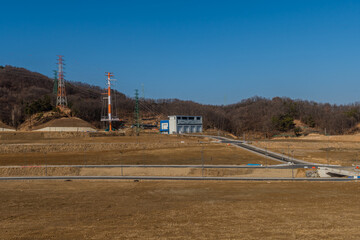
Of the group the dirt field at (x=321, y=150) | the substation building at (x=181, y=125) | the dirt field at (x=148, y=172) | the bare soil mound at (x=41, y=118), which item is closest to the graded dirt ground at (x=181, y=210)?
the dirt field at (x=148, y=172)

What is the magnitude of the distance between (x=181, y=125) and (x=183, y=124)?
93 cm

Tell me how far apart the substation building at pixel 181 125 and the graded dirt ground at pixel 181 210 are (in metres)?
69.7

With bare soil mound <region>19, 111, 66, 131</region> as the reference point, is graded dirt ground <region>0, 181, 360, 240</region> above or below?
below

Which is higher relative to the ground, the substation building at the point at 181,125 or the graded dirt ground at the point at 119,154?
the substation building at the point at 181,125

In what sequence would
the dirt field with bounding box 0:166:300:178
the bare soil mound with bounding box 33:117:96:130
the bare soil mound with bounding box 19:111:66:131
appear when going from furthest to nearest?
1. the bare soil mound with bounding box 19:111:66:131
2. the bare soil mound with bounding box 33:117:96:130
3. the dirt field with bounding box 0:166:300:178

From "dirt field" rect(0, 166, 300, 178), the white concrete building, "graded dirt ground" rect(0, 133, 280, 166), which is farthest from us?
the white concrete building

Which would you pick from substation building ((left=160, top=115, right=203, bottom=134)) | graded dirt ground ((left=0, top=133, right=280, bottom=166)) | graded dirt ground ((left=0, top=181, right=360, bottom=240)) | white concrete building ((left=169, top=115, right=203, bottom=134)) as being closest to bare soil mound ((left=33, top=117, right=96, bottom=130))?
substation building ((left=160, top=115, right=203, bottom=134))

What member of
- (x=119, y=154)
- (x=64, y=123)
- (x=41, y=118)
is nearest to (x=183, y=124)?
(x=64, y=123)

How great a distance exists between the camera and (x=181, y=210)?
20.8 m

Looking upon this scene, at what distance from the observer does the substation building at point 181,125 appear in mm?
102500

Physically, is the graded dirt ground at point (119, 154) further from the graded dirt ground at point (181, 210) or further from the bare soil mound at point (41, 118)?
the bare soil mound at point (41, 118)

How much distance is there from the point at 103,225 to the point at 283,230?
9535mm

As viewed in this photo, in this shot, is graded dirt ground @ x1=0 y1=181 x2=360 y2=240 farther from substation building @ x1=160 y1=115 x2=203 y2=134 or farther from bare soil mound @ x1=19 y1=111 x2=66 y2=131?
bare soil mound @ x1=19 y1=111 x2=66 y2=131

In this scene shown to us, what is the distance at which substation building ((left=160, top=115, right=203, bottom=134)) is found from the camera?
10250cm
